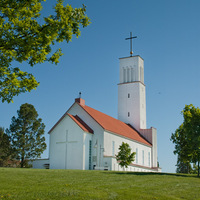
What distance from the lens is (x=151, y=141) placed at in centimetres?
5409

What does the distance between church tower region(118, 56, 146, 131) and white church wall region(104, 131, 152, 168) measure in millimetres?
5324

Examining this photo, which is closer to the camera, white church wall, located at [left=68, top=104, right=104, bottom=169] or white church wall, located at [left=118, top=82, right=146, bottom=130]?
white church wall, located at [left=68, top=104, right=104, bottom=169]

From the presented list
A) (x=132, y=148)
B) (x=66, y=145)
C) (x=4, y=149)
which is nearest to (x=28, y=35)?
(x=66, y=145)

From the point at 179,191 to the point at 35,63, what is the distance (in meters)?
Answer: 10.1

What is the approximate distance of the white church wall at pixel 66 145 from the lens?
120 ft

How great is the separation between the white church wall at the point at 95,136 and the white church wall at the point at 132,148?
74 cm

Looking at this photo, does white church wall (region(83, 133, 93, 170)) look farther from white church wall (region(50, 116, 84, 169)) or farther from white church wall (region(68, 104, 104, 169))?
white church wall (region(68, 104, 104, 169))

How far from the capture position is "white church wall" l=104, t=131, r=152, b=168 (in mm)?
38781

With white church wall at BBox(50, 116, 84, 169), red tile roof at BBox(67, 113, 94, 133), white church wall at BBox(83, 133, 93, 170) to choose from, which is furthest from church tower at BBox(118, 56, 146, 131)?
white church wall at BBox(50, 116, 84, 169)

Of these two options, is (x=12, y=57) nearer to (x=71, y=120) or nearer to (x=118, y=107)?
(x=71, y=120)

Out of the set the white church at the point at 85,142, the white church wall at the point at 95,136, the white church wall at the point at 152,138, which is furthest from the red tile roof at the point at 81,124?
the white church wall at the point at 152,138

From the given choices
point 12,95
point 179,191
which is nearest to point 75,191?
point 12,95

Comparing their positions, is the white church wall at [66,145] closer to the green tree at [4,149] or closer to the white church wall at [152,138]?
the green tree at [4,149]

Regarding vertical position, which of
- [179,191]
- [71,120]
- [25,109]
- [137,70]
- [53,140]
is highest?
[137,70]
